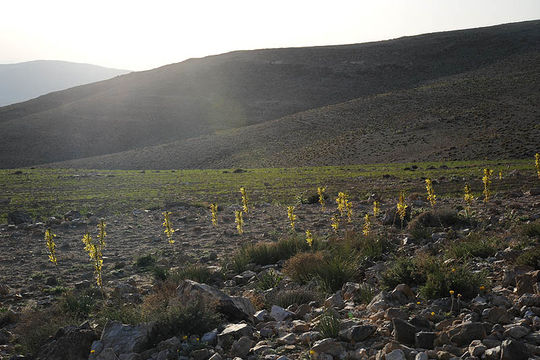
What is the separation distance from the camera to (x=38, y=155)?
79312 millimetres

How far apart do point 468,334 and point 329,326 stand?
63.2 inches

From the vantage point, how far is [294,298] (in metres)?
7.46

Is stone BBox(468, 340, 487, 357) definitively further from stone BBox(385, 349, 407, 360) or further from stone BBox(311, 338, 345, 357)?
stone BBox(311, 338, 345, 357)

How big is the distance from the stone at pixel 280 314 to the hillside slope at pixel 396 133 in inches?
1728

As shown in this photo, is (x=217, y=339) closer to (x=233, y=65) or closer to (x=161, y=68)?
(x=233, y=65)

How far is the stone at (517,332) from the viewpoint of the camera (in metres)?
5.09

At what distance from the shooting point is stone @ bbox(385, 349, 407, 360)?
484 cm

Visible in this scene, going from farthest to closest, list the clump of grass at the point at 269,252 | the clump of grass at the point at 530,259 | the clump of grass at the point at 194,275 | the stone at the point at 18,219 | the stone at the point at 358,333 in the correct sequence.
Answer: the stone at the point at 18,219, the clump of grass at the point at 269,252, the clump of grass at the point at 194,275, the clump of grass at the point at 530,259, the stone at the point at 358,333

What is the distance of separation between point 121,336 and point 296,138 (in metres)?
65.2

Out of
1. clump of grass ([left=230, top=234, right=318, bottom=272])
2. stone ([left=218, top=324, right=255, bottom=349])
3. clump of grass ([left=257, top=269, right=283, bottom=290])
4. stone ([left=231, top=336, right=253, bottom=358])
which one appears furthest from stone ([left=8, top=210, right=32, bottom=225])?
stone ([left=231, top=336, right=253, bottom=358])

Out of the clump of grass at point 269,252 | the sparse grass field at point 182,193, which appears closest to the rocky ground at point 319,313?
the clump of grass at point 269,252

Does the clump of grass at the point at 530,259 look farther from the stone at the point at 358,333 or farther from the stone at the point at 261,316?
the stone at the point at 261,316

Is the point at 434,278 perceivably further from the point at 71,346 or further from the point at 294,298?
the point at 71,346

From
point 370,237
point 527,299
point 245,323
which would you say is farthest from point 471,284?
point 370,237
